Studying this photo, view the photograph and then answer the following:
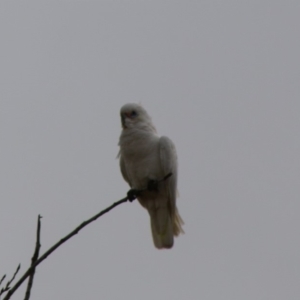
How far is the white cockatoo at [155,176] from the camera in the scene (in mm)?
7414

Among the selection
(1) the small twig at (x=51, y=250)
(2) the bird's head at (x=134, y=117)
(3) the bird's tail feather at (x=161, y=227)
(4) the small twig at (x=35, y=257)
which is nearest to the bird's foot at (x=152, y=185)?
(3) the bird's tail feather at (x=161, y=227)

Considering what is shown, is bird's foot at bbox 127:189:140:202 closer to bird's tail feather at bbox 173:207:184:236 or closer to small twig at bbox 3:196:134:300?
bird's tail feather at bbox 173:207:184:236

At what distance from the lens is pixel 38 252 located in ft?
11.3

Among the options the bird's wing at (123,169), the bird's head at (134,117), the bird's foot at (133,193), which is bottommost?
the bird's foot at (133,193)

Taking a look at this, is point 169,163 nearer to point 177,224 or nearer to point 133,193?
point 133,193

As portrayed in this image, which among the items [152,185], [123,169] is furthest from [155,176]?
[123,169]

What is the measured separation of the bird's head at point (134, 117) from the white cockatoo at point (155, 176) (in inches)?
2.5

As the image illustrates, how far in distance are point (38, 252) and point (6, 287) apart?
11.1 inches

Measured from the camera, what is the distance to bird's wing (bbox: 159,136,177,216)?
7403 millimetres

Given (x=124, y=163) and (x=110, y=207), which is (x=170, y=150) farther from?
(x=110, y=207)

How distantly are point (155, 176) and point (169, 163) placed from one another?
235 mm

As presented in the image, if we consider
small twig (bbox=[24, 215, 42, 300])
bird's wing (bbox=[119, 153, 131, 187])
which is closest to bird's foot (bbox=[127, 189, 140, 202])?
bird's wing (bbox=[119, 153, 131, 187])

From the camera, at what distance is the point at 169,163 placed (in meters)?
7.42

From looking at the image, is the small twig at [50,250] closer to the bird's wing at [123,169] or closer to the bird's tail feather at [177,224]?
the bird's tail feather at [177,224]
